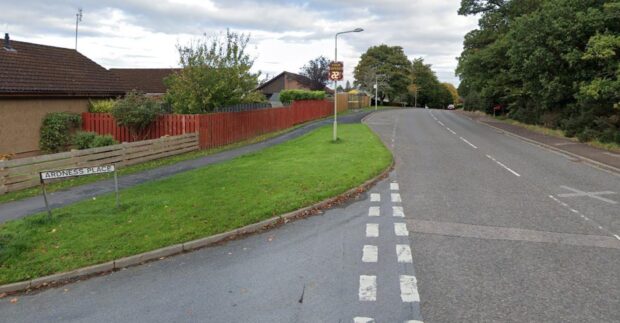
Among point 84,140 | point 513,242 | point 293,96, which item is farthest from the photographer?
point 293,96

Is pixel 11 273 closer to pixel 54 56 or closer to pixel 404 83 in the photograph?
pixel 54 56

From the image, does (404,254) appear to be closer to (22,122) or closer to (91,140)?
(91,140)

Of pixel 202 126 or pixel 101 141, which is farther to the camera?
pixel 202 126

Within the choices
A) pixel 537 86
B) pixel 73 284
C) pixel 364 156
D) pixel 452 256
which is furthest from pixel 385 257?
pixel 537 86

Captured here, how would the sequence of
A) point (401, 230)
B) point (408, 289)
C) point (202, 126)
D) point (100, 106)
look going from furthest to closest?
point (100, 106)
point (202, 126)
point (401, 230)
point (408, 289)

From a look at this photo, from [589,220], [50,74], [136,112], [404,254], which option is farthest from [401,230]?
[50,74]

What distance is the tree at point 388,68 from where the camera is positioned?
85.2 meters

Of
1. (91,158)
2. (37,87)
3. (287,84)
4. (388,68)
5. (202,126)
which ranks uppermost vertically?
(388,68)

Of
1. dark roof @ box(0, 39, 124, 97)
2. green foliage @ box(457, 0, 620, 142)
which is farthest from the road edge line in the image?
green foliage @ box(457, 0, 620, 142)

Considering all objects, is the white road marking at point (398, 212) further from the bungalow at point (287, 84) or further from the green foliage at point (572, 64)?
the bungalow at point (287, 84)

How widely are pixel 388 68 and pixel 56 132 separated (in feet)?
241

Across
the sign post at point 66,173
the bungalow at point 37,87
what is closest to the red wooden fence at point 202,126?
the bungalow at point 37,87

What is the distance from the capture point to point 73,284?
19.5 feet

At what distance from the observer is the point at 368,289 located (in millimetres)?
5363
